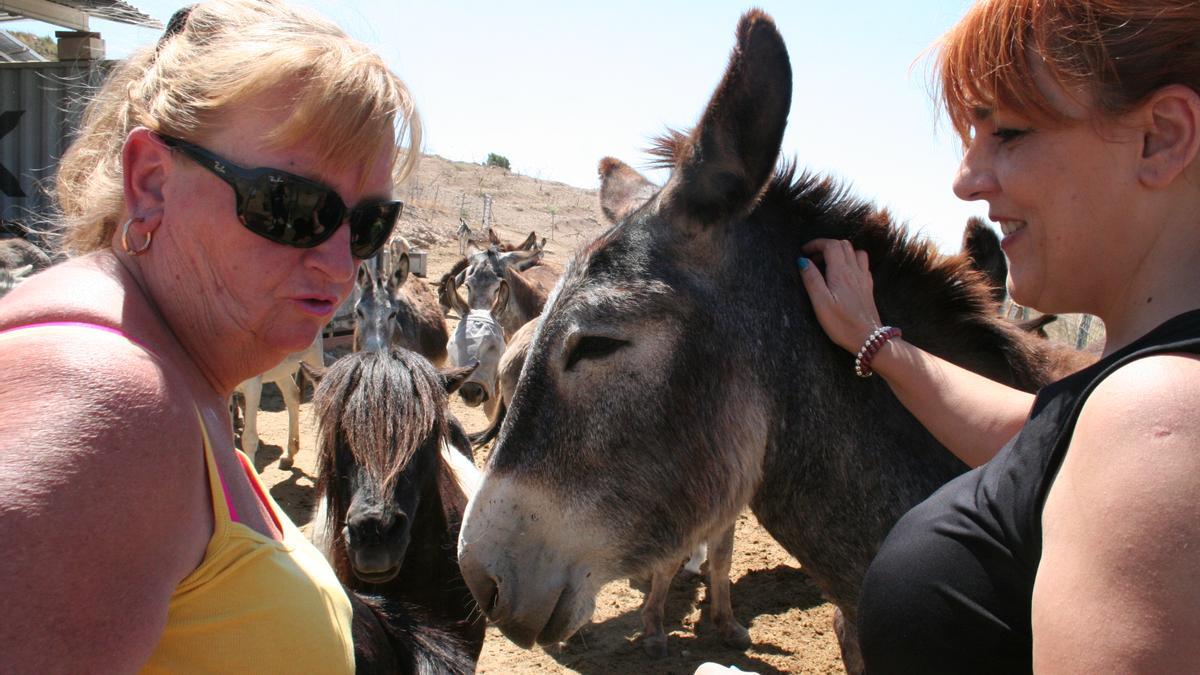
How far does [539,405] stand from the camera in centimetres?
213

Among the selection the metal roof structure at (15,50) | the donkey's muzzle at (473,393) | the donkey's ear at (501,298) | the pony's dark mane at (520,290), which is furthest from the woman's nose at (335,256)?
the metal roof structure at (15,50)

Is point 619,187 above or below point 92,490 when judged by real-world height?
above

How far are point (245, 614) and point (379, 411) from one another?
2.63m

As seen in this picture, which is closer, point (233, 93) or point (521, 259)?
point (233, 93)

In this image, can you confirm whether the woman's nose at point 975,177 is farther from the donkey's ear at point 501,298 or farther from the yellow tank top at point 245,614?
the donkey's ear at point 501,298

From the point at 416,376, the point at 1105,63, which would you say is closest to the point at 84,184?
the point at 1105,63

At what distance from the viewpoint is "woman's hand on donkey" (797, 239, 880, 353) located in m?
2.01

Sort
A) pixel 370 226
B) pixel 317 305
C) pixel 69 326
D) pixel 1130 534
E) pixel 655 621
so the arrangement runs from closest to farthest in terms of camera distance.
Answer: pixel 1130 534
pixel 69 326
pixel 317 305
pixel 370 226
pixel 655 621

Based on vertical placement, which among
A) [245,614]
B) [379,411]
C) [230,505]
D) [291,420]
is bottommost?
[291,420]

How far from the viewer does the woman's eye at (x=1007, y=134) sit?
1.38 meters

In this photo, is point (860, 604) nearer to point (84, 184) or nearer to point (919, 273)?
point (919, 273)

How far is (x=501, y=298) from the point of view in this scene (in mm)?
11227

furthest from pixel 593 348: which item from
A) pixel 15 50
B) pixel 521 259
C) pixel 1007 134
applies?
pixel 15 50

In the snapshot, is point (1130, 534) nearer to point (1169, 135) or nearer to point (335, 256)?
point (1169, 135)
